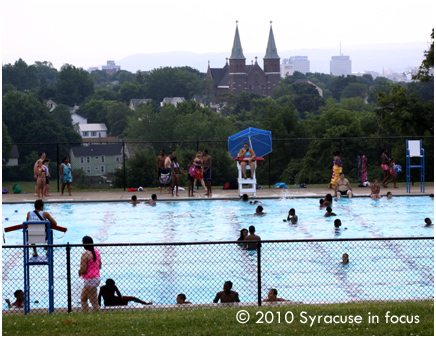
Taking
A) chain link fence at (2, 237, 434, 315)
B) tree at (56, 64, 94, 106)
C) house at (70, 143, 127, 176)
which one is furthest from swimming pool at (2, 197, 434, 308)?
tree at (56, 64, 94, 106)

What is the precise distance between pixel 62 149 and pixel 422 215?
93.8 meters

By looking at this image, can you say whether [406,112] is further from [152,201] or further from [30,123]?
[30,123]

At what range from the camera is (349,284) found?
522 inches

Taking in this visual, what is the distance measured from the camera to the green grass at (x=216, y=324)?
817 cm

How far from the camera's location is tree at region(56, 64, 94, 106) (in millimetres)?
191375

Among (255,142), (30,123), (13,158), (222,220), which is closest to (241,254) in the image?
(222,220)

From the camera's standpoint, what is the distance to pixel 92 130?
169 meters

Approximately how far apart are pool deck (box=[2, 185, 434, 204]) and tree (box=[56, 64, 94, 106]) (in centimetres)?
17275

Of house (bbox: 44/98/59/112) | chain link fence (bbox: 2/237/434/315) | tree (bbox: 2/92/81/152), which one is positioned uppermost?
house (bbox: 44/98/59/112)

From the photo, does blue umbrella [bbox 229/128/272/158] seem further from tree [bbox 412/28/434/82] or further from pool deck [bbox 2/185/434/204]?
tree [bbox 412/28/434/82]

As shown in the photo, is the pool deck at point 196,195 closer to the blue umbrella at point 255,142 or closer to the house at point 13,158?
the blue umbrella at point 255,142

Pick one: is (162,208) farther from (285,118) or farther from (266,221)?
(285,118)

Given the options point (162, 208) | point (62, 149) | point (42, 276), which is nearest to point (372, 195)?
point (162, 208)

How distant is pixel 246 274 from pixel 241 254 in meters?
1.11
